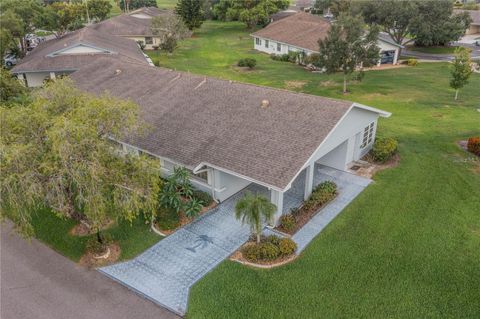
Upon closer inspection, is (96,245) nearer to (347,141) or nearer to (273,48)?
(347,141)

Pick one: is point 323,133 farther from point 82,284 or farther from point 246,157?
point 82,284

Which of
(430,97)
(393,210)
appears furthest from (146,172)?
(430,97)

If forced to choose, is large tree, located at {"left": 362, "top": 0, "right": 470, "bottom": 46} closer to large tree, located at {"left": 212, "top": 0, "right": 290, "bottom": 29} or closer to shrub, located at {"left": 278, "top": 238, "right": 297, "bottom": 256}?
large tree, located at {"left": 212, "top": 0, "right": 290, "bottom": 29}

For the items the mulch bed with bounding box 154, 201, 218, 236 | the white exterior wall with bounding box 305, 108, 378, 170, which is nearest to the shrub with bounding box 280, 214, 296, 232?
the white exterior wall with bounding box 305, 108, 378, 170

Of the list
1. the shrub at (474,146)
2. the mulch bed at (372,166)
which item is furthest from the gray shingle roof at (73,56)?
the shrub at (474,146)

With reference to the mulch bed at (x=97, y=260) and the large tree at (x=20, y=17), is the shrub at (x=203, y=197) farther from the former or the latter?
the large tree at (x=20, y=17)

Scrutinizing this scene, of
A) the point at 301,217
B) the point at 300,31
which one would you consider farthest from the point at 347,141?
the point at 300,31

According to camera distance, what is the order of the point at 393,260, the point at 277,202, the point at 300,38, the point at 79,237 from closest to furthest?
the point at 393,260 < the point at 277,202 < the point at 79,237 < the point at 300,38
